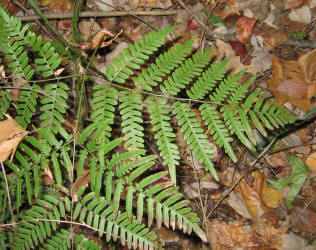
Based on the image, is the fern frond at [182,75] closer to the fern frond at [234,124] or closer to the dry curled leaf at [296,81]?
the fern frond at [234,124]

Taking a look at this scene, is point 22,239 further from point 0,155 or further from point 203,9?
point 203,9

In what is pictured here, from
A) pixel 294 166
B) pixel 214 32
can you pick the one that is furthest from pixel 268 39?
pixel 294 166

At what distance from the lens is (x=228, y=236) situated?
2.72m

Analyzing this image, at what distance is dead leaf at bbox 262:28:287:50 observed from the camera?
301 centimetres

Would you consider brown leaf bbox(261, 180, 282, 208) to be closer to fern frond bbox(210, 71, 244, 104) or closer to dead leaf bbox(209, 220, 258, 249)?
dead leaf bbox(209, 220, 258, 249)

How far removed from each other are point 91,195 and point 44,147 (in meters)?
0.42

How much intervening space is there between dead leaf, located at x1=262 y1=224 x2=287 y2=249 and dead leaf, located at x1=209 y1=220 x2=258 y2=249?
0.14 m

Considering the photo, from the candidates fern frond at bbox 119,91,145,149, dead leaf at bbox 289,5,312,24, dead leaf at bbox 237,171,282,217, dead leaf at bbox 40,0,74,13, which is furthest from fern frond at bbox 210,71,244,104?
dead leaf at bbox 40,0,74,13

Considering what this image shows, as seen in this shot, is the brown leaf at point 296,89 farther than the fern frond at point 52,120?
Yes

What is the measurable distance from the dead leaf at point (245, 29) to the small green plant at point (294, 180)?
4.61 feet

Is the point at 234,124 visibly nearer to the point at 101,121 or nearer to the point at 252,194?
the point at 101,121

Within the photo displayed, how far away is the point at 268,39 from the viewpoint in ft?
9.94

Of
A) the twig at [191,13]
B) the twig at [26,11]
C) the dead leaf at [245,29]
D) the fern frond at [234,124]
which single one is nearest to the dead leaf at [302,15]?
the dead leaf at [245,29]

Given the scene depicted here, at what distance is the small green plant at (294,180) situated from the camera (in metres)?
2.71
